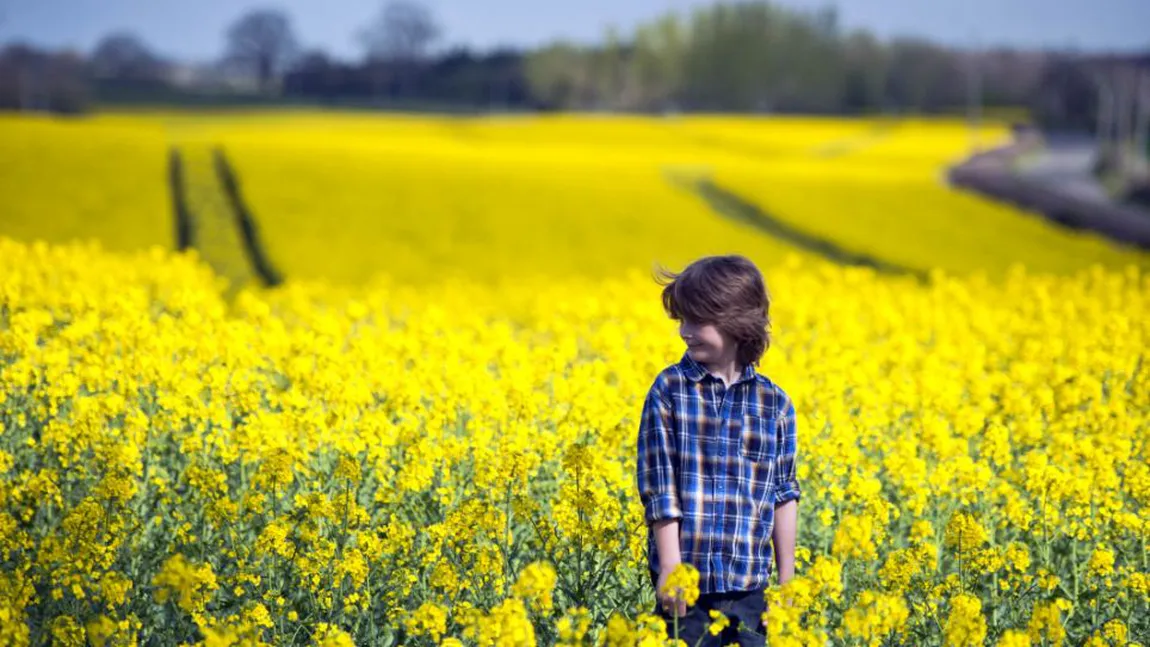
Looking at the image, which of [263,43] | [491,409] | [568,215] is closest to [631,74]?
[263,43]

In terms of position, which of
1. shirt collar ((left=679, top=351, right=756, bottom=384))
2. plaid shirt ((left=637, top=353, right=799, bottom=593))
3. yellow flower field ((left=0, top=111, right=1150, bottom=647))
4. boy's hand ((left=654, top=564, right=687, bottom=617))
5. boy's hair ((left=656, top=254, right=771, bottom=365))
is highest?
boy's hair ((left=656, top=254, right=771, bottom=365))

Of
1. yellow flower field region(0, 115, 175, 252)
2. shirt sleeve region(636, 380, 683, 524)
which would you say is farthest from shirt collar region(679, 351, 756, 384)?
yellow flower field region(0, 115, 175, 252)

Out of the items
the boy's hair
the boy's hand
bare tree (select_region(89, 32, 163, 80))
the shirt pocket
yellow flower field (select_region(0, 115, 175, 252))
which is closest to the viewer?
the boy's hand

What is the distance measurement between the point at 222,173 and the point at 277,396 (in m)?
30.9

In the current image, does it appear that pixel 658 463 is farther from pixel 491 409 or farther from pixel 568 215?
pixel 568 215

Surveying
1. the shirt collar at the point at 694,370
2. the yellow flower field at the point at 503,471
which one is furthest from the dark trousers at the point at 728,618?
the shirt collar at the point at 694,370

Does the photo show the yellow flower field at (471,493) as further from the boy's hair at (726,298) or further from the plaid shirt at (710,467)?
the boy's hair at (726,298)

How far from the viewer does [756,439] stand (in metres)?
4.60

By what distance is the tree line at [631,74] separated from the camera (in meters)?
115

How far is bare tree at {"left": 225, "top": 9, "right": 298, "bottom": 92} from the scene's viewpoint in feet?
412

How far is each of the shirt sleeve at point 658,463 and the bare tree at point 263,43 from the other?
123543 mm

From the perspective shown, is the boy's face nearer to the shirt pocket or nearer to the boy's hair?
the boy's hair

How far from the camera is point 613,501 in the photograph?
224 inches

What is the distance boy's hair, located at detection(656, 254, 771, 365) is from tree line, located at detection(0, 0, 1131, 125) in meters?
104
